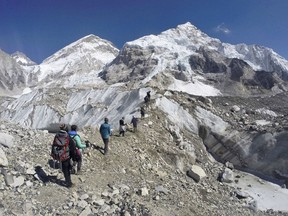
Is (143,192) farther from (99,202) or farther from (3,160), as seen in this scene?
(3,160)

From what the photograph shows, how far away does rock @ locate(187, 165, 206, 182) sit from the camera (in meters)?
19.8

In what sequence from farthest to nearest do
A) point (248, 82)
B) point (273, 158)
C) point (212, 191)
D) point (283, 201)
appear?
point (248, 82), point (273, 158), point (283, 201), point (212, 191)

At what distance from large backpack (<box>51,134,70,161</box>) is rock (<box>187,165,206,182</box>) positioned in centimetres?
876

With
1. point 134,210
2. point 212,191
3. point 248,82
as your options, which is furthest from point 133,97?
point 248,82

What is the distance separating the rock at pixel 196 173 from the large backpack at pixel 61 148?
8.76 metres

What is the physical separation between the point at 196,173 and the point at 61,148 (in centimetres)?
909

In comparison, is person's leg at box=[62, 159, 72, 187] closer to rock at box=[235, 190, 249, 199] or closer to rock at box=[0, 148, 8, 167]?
rock at box=[0, 148, 8, 167]

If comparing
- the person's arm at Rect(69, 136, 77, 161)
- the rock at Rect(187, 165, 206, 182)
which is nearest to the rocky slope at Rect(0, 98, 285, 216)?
the rock at Rect(187, 165, 206, 182)

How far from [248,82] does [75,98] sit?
365ft

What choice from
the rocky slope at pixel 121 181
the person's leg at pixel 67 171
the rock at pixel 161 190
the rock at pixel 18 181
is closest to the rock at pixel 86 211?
the rocky slope at pixel 121 181

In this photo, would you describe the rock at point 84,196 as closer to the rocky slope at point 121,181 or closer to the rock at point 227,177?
the rocky slope at point 121,181

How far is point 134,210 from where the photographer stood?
44.6 feet

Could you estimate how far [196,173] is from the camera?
19.9 m

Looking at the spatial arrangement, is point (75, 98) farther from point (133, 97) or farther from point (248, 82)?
point (248, 82)
